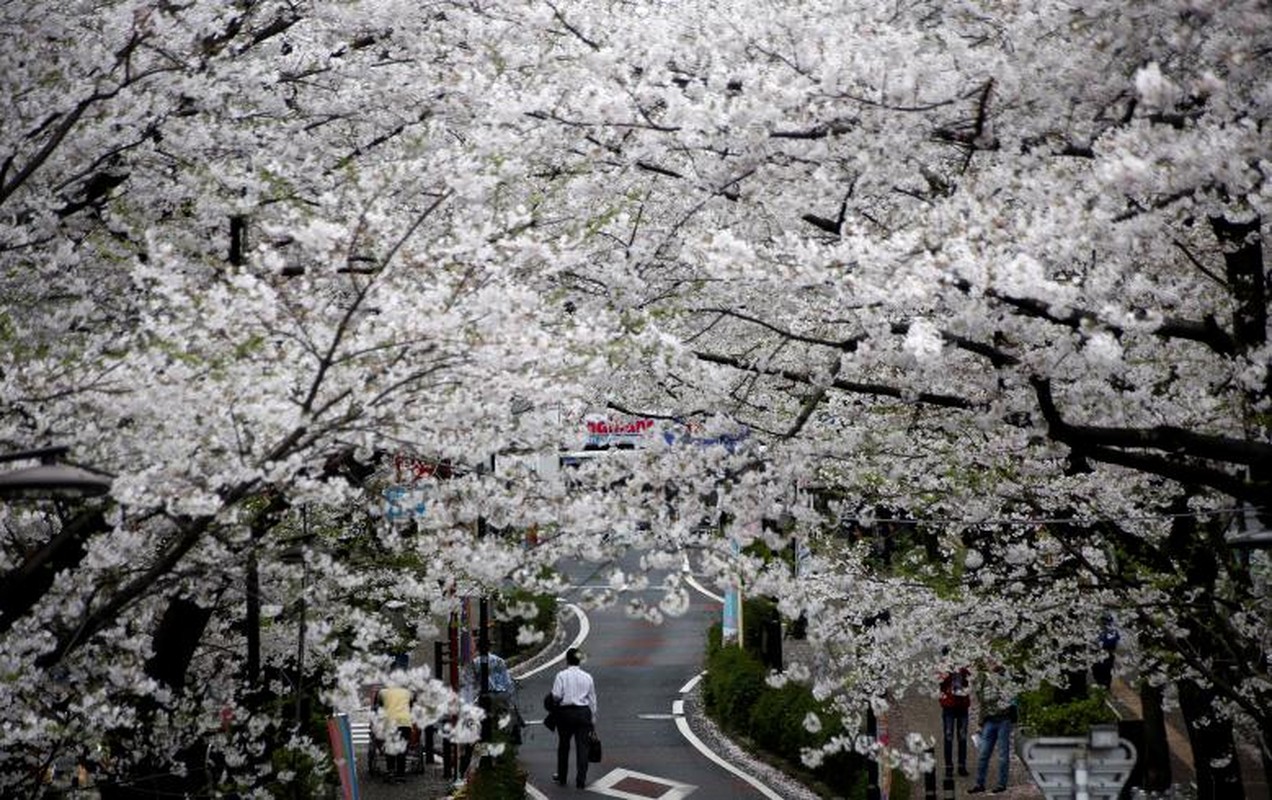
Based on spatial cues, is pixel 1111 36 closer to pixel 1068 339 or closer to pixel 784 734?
pixel 1068 339

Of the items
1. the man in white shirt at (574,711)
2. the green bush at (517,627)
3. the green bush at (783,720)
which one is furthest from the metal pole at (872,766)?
the green bush at (517,627)

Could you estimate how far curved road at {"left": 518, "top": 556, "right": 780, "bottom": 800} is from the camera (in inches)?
707

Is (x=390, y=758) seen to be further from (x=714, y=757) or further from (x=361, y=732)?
(x=714, y=757)

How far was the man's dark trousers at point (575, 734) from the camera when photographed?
1748 cm

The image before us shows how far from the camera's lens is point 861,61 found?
779 centimetres

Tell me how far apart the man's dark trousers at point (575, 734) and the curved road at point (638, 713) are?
0.66 ft

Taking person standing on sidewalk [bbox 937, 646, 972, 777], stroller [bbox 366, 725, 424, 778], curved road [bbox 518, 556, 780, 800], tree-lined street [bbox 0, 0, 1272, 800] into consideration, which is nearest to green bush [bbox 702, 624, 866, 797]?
curved road [bbox 518, 556, 780, 800]

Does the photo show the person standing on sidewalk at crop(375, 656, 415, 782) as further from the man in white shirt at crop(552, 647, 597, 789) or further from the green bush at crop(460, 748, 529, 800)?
the man in white shirt at crop(552, 647, 597, 789)

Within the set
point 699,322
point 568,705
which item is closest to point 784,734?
point 568,705

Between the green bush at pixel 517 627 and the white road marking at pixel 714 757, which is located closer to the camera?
the white road marking at pixel 714 757

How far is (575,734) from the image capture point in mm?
17734

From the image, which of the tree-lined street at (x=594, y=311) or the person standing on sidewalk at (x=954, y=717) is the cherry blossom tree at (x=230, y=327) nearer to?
the tree-lined street at (x=594, y=311)

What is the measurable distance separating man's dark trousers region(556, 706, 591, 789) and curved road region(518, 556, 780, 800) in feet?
0.66

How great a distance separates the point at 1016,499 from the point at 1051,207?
3.77 meters
